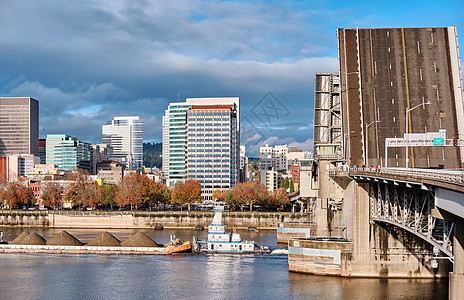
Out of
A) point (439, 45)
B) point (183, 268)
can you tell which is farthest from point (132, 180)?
point (439, 45)

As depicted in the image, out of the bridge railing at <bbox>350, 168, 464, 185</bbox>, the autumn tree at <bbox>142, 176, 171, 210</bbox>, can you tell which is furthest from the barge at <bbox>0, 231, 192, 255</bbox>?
the autumn tree at <bbox>142, 176, 171, 210</bbox>

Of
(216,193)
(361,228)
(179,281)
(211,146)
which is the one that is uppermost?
(211,146)

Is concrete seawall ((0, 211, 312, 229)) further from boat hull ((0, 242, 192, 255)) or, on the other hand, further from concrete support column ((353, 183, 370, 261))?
Answer: concrete support column ((353, 183, 370, 261))

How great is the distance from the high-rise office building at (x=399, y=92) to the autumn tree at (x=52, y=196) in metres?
67.2

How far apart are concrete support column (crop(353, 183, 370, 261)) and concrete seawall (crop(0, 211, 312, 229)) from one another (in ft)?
141

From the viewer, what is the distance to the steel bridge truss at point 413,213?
2912cm

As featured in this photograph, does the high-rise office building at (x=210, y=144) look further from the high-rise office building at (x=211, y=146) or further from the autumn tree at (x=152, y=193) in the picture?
the autumn tree at (x=152, y=193)

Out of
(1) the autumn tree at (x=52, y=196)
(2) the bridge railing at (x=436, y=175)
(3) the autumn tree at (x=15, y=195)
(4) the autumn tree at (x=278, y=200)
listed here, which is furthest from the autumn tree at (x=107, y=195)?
(2) the bridge railing at (x=436, y=175)

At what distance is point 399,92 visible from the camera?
47.6 meters

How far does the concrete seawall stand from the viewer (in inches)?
3401

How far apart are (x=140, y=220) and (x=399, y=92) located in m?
49.4

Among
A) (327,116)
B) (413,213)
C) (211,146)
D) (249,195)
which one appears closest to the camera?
(413,213)

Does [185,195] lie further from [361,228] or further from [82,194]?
[361,228]

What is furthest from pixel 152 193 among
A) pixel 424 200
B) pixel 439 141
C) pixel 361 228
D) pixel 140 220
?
pixel 424 200
